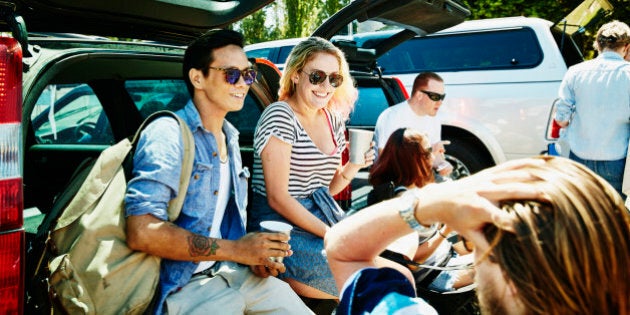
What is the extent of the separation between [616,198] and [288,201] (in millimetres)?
1558

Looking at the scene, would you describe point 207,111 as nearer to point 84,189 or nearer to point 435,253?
point 84,189

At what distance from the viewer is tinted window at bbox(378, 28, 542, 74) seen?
6371 mm

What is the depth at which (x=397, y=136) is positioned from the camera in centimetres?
306

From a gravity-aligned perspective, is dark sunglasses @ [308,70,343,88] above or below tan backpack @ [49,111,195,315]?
above

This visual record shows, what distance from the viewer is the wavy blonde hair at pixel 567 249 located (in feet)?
2.63

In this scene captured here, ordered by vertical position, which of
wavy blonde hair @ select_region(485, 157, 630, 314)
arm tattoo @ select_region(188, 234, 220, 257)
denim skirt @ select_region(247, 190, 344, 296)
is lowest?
denim skirt @ select_region(247, 190, 344, 296)

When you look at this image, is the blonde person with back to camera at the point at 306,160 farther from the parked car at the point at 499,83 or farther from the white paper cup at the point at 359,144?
the parked car at the point at 499,83

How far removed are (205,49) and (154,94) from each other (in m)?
1.21

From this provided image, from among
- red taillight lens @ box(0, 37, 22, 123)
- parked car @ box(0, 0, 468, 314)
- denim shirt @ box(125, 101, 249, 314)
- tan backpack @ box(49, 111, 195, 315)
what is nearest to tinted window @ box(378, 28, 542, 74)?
parked car @ box(0, 0, 468, 314)

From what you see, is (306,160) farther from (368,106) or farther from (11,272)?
(368,106)

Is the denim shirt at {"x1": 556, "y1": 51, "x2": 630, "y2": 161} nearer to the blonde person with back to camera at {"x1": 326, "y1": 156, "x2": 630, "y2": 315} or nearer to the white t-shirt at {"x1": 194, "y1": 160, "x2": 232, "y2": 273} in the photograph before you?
the white t-shirt at {"x1": 194, "y1": 160, "x2": 232, "y2": 273}

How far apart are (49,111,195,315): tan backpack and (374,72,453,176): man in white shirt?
2970mm

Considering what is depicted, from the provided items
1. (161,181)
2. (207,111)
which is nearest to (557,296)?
(161,181)

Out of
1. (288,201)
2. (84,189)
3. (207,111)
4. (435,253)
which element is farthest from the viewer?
(435,253)
